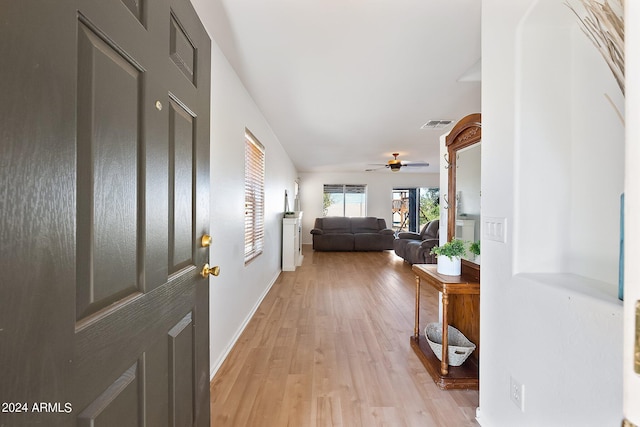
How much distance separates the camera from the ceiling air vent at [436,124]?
3.75 m

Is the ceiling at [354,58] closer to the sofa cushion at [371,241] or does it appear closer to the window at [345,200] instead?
the sofa cushion at [371,241]

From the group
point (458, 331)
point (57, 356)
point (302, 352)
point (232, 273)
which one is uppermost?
point (57, 356)

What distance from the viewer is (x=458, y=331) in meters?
2.19

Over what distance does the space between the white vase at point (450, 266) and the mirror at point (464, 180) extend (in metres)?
0.13

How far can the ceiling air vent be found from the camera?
12.3ft

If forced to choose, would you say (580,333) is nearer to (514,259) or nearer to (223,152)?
(514,259)

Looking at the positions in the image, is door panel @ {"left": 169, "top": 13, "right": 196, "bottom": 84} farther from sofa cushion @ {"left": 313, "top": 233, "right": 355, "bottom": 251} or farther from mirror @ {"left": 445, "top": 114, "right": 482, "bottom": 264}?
sofa cushion @ {"left": 313, "top": 233, "right": 355, "bottom": 251}

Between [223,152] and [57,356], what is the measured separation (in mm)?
1840

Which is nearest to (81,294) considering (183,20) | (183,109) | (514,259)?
(183,109)

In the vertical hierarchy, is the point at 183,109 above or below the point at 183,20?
below

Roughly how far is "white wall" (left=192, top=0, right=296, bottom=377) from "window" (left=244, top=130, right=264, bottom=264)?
0.13 m

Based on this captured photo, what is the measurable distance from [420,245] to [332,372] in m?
4.12

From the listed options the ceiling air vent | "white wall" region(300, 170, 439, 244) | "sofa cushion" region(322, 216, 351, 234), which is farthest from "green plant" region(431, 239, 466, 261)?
"white wall" region(300, 170, 439, 244)

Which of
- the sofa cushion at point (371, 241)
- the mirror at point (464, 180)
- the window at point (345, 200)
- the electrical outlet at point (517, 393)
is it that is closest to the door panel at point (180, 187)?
the electrical outlet at point (517, 393)
